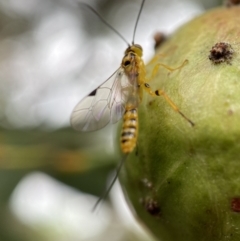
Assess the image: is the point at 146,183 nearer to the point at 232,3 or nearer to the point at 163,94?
the point at 163,94

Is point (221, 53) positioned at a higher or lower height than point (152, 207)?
higher

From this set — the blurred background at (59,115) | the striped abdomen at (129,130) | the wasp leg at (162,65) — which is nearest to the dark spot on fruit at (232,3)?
the blurred background at (59,115)

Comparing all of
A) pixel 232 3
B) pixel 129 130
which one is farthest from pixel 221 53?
pixel 232 3

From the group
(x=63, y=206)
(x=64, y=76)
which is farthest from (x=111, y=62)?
(x=63, y=206)

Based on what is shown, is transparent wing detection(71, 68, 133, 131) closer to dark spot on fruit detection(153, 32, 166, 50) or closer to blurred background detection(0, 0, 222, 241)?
blurred background detection(0, 0, 222, 241)

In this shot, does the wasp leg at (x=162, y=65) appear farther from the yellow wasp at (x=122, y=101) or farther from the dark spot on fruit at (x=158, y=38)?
the dark spot on fruit at (x=158, y=38)

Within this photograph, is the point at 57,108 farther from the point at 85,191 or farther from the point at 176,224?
the point at 176,224
